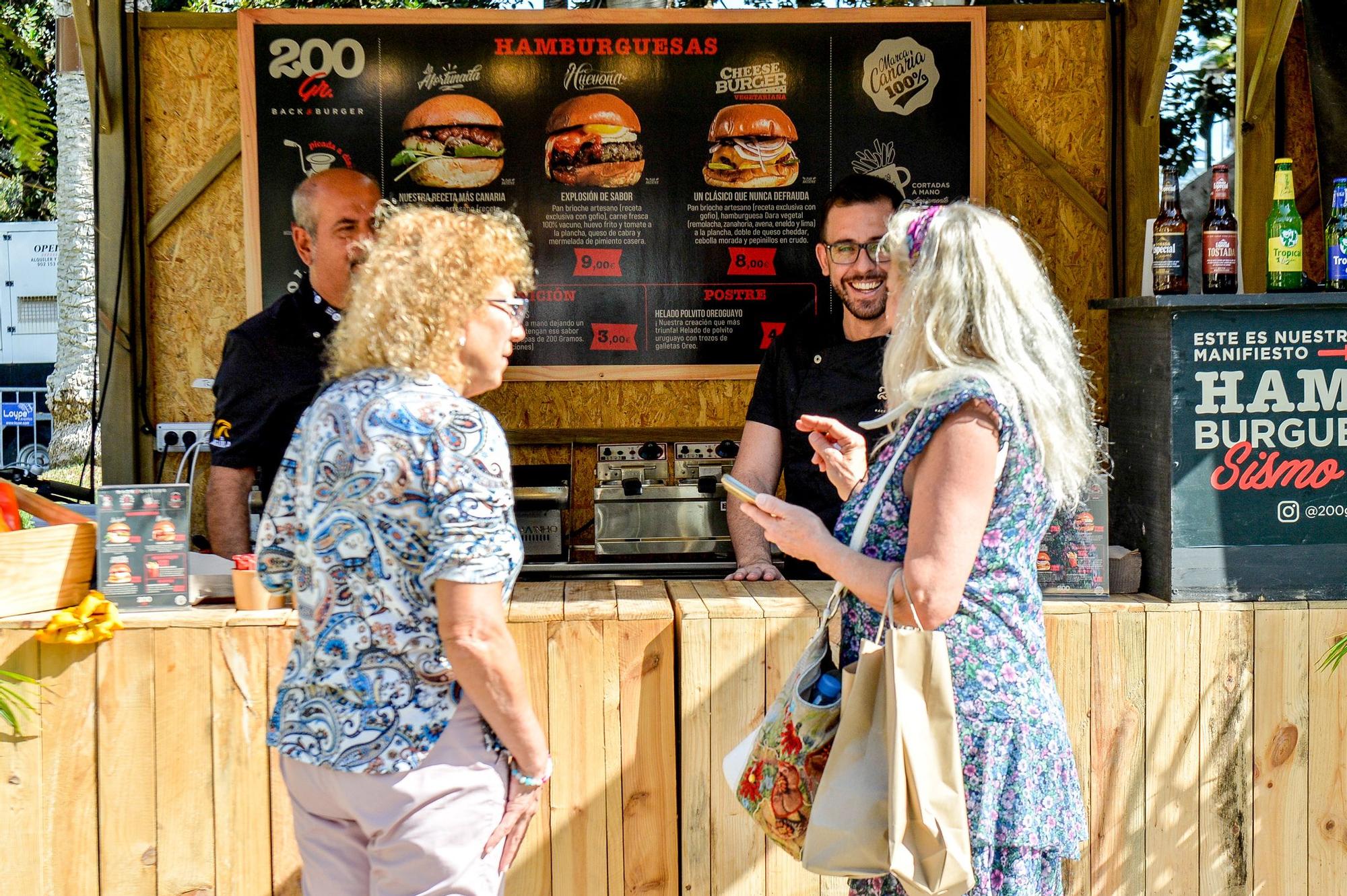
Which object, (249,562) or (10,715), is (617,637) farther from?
(10,715)

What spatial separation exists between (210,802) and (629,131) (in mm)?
2755

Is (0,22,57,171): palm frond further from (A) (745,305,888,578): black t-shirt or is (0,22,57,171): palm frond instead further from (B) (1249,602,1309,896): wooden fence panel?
(B) (1249,602,1309,896): wooden fence panel

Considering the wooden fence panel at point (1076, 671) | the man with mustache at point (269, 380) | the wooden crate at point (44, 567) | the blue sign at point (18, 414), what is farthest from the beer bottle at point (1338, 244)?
the blue sign at point (18, 414)

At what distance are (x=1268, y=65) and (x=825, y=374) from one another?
79.7 inches

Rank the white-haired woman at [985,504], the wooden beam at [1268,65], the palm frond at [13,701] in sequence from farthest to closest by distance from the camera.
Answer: the wooden beam at [1268,65] → the palm frond at [13,701] → the white-haired woman at [985,504]

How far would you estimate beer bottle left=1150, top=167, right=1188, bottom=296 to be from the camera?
3.11m

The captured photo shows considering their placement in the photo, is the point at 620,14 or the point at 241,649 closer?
the point at 241,649

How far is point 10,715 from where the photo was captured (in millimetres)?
2770

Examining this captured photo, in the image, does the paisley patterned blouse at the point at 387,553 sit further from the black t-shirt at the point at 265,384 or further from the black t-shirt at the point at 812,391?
the black t-shirt at the point at 265,384

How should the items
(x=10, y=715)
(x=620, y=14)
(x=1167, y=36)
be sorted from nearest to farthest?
(x=10, y=715) < (x=1167, y=36) < (x=620, y=14)

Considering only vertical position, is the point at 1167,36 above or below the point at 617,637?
above

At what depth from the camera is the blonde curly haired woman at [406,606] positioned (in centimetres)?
175

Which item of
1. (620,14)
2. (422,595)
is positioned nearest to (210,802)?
(422,595)

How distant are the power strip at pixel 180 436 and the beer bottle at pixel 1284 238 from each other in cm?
345
